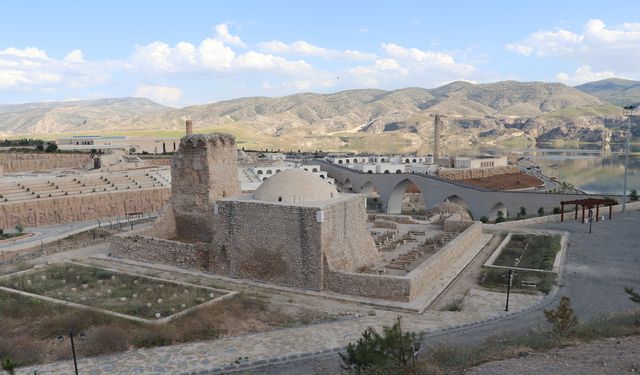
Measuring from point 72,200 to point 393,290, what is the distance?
22455 mm

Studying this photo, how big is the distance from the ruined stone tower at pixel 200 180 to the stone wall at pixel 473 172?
3726 centimetres

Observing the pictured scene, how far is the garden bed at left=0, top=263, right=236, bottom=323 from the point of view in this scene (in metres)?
12.6

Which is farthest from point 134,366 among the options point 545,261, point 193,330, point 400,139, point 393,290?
point 400,139

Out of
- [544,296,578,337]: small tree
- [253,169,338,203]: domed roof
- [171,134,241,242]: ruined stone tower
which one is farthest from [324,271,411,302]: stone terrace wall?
[171,134,241,242]: ruined stone tower

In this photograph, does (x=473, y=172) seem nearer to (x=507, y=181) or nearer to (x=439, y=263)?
(x=507, y=181)

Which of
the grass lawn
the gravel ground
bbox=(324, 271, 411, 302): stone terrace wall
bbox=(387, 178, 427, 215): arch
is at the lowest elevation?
bbox=(387, 178, 427, 215): arch

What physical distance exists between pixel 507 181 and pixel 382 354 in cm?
5026

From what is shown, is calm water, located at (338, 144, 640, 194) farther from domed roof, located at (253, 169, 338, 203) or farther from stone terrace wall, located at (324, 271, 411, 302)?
stone terrace wall, located at (324, 271, 411, 302)

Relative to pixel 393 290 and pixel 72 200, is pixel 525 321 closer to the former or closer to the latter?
pixel 393 290

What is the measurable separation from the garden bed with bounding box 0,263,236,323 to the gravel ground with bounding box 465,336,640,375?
7844 millimetres

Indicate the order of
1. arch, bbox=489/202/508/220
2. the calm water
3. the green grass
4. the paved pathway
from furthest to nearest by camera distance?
the calm water, arch, bbox=489/202/508/220, the green grass, the paved pathway

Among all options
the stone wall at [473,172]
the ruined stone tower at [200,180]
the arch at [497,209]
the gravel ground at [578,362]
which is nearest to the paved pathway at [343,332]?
the gravel ground at [578,362]

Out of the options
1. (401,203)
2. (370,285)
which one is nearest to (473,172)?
(401,203)

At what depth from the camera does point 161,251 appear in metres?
17.2
